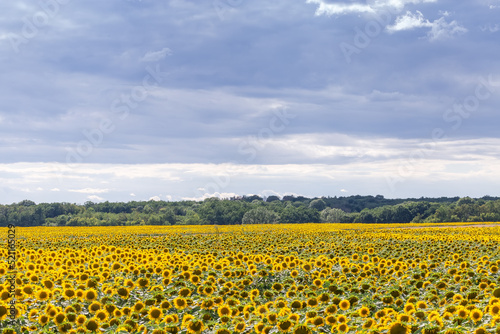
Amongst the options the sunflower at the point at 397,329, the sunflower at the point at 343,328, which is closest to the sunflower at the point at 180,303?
the sunflower at the point at 343,328

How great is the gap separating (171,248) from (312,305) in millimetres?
17097

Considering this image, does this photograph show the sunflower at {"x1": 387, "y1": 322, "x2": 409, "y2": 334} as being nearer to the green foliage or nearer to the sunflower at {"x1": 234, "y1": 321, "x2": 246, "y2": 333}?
the sunflower at {"x1": 234, "y1": 321, "x2": 246, "y2": 333}

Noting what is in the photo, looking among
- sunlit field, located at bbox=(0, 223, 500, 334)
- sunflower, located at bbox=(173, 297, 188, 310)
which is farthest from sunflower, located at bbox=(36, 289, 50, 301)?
sunflower, located at bbox=(173, 297, 188, 310)

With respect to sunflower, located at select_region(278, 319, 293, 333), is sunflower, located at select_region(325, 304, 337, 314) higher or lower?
lower

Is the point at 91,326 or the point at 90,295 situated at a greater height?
the point at 90,295

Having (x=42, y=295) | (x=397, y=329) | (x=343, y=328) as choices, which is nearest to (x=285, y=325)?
(x=343, y=328)

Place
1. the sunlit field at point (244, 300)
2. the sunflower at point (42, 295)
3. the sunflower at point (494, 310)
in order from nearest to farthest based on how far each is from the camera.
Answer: the sunlit field at point (244, 300) → the sunflower at point (494, 310) → the sunflower at point (42, 295)

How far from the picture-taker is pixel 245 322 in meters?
9.10

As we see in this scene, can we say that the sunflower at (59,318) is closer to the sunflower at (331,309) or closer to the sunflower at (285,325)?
the sunflower at (285,325)

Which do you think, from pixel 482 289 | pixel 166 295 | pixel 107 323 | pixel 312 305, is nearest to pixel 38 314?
pixel 107 323

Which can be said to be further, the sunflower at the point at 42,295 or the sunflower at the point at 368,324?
the sunflower at the point at 42,295

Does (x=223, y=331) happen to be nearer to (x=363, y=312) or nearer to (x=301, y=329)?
(x=301, y=329)

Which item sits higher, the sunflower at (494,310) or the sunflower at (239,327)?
the sunflower at (494,310)

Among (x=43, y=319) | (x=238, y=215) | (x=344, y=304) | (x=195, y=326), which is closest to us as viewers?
(x=195, y=326)
